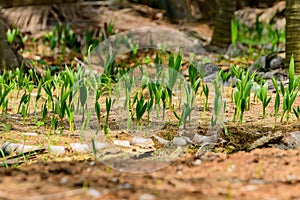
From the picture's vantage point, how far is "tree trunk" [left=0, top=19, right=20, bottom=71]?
18.7ft

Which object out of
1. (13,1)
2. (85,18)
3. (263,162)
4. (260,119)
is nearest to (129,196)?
(263,162)

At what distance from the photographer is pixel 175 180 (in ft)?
7.96

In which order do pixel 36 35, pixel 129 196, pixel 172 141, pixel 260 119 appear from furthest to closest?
pixel 36 35 < pixel 260 119 < pixel 172 141 < pixel 129 196

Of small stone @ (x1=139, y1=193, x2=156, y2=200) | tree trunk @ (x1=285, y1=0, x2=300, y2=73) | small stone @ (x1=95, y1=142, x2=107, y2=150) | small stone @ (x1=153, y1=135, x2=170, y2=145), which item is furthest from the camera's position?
tree trunk @ (x1=285, y1=0, x2=300, y2=73)

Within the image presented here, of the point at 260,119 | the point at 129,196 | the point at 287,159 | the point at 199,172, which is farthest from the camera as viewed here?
the point at 260,119

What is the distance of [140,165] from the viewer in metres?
2.69

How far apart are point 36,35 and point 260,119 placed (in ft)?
16.1

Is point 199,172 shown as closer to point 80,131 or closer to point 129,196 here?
point 129,196

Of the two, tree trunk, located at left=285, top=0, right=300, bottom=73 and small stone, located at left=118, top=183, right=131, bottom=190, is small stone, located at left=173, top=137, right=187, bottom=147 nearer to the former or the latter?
small stone, located at left=118, top=183, right=131, bottom=190

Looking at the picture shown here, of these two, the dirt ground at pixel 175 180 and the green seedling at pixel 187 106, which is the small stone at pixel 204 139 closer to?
the green seedling at pixel 187 106

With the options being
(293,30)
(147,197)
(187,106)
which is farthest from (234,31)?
(147,197)

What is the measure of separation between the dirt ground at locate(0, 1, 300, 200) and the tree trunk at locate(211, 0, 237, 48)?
504 centimetres

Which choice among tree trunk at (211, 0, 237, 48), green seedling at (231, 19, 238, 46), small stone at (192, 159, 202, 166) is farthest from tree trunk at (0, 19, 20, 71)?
small stone at (192, 159, 202, 166)

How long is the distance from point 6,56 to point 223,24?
10.4 ft
